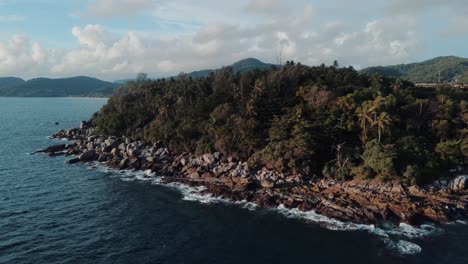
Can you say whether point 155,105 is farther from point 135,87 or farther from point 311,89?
point 311,89

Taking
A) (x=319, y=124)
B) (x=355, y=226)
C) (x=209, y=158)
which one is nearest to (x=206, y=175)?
(x=209, y=158)

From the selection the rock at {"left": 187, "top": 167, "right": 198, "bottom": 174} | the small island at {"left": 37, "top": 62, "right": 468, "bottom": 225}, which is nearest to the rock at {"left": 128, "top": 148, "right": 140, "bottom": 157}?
the small island at {"left": 37, "top": 62, "right": 468, "bottom": 225}

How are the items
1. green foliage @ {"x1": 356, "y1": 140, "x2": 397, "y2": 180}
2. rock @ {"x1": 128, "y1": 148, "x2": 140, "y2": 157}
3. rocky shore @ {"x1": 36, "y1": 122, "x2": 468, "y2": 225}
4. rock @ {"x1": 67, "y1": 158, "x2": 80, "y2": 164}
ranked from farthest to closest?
rock @ {"x1": 128, "y1": 148, "x2": 140, "y2": 157}, rock @ {"x1": 67, "y1": 158, "x2": 80, "y2": 164}, green foliage @ {"x1": 356, "y1": 140, "x2": 397, "y2": 180}, rocky shore @ {"x1": 36, "y1": 122, "x2": 468, "y2": 225}

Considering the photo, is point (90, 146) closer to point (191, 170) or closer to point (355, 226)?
point (191, 170)

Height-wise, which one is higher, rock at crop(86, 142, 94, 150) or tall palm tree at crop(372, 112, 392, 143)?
tall palm tree at crop(372, 112, 392, 143)

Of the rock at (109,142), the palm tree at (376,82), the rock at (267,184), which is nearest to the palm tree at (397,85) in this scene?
the palm tree at (376,82)

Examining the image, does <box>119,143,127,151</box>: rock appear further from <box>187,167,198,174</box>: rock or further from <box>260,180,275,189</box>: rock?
<box>260,180,275,189</box>: rock

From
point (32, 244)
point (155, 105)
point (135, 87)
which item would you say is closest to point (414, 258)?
point (32, 244)
